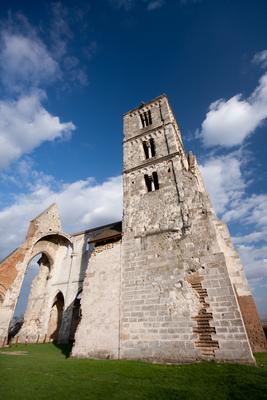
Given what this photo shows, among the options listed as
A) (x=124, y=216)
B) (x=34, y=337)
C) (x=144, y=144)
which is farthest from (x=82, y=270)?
(x=144, y=144)

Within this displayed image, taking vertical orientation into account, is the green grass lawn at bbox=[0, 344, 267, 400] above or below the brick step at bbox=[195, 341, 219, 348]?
below

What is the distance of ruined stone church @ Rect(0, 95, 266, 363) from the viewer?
28.7ft

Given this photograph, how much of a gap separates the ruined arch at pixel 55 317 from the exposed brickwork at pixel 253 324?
15.8 metres

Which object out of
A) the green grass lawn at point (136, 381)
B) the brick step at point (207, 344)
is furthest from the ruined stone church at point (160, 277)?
the green grass lawn at point (136, 381)

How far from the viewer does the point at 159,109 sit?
1730 centimetres

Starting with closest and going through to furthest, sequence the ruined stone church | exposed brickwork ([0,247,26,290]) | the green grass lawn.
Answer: the green grass lawn → the ruined stone church → exposed brickwork ([0,247,26,290])

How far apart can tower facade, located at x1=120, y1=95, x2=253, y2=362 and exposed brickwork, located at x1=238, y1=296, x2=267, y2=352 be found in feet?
3.21

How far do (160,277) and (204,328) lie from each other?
2.74 meters

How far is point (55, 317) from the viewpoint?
Answer: 2112 cm

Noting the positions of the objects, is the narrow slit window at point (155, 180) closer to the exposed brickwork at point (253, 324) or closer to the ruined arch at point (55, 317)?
the exposed brickwork at point (253, 324)

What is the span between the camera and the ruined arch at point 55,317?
2039 cm

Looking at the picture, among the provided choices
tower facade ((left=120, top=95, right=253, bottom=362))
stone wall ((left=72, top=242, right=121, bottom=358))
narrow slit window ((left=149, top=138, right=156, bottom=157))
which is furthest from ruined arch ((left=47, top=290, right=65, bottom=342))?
narrow slit window ((left=149, top=138, right=156, bottom=157))

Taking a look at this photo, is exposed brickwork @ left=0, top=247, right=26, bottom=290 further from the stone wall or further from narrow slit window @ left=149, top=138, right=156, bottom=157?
narrow slit window @ left=149, top=138, right=156, bottom=157

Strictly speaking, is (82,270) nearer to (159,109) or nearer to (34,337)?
(34,337)
